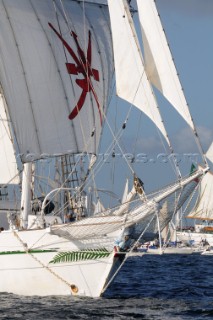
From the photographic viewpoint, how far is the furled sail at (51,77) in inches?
1881

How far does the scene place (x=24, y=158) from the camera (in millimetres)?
45969

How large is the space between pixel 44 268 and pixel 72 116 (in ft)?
38.2

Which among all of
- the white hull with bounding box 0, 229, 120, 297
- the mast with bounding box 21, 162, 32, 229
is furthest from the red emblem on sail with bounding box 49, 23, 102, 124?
the white hull with bounding box 0, 229, 120, 297

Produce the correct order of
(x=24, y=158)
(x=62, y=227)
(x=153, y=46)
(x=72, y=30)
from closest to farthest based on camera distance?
1. (x=153, y=46)
2. (x=62, y=227)
3. (x=24, y=158)
4. (x=72, y=30)

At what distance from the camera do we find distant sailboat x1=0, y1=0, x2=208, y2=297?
127 feet

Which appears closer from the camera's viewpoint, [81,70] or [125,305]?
[125,305]

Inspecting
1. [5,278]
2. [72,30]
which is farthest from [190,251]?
[5,278]

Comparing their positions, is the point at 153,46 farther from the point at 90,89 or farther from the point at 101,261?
the point at 90,89

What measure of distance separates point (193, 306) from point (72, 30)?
20887 mm

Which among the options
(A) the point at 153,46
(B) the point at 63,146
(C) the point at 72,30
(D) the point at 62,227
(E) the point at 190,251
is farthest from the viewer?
(E) the point at 190,251

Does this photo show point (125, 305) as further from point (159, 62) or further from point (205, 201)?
point (205, 201)

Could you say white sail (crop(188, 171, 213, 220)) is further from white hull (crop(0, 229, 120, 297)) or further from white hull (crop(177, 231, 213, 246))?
white hull (crop(0, 229, 120, 297))

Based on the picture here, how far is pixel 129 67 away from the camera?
39281mm

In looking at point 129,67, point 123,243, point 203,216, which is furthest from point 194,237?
point 129,67
